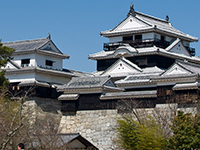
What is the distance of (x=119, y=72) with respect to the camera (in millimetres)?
37031

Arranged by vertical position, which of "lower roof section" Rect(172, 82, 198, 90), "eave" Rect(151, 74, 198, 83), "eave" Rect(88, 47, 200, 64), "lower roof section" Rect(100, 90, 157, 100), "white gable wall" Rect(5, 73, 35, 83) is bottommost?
"lower roof section" Rect(100, 90, 157, 100)

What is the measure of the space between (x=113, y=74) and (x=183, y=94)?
399 inches

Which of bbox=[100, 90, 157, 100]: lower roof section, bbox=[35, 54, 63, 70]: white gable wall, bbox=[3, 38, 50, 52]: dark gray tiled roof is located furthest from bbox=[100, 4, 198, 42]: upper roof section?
bbox=[100, 90, 157, 100]: lower roof section

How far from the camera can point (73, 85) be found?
32125 mm

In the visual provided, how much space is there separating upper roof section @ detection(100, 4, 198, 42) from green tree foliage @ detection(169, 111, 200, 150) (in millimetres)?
16437

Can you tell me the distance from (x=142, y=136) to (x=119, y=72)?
14806 mm

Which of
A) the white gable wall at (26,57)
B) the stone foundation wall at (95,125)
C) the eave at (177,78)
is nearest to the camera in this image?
the eave at (177,78)

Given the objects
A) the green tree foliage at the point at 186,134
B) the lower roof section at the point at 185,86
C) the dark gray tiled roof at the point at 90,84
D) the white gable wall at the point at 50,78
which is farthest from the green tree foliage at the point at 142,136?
the white gable wall at the point at 50,78

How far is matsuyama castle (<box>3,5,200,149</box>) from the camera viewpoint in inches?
1133

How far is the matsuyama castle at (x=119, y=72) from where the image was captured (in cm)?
2878

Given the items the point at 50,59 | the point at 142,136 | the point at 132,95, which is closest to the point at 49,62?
the point at 50,59

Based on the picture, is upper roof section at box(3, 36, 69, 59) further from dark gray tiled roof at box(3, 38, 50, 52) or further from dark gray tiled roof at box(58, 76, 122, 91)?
dark gray tiled roof at box(58, 76, 122, 91)

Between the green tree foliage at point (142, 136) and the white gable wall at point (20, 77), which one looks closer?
the green tree foliage at point (142, 136)

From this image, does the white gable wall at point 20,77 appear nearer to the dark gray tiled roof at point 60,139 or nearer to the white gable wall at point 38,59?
the white gable wall at point 38,59
